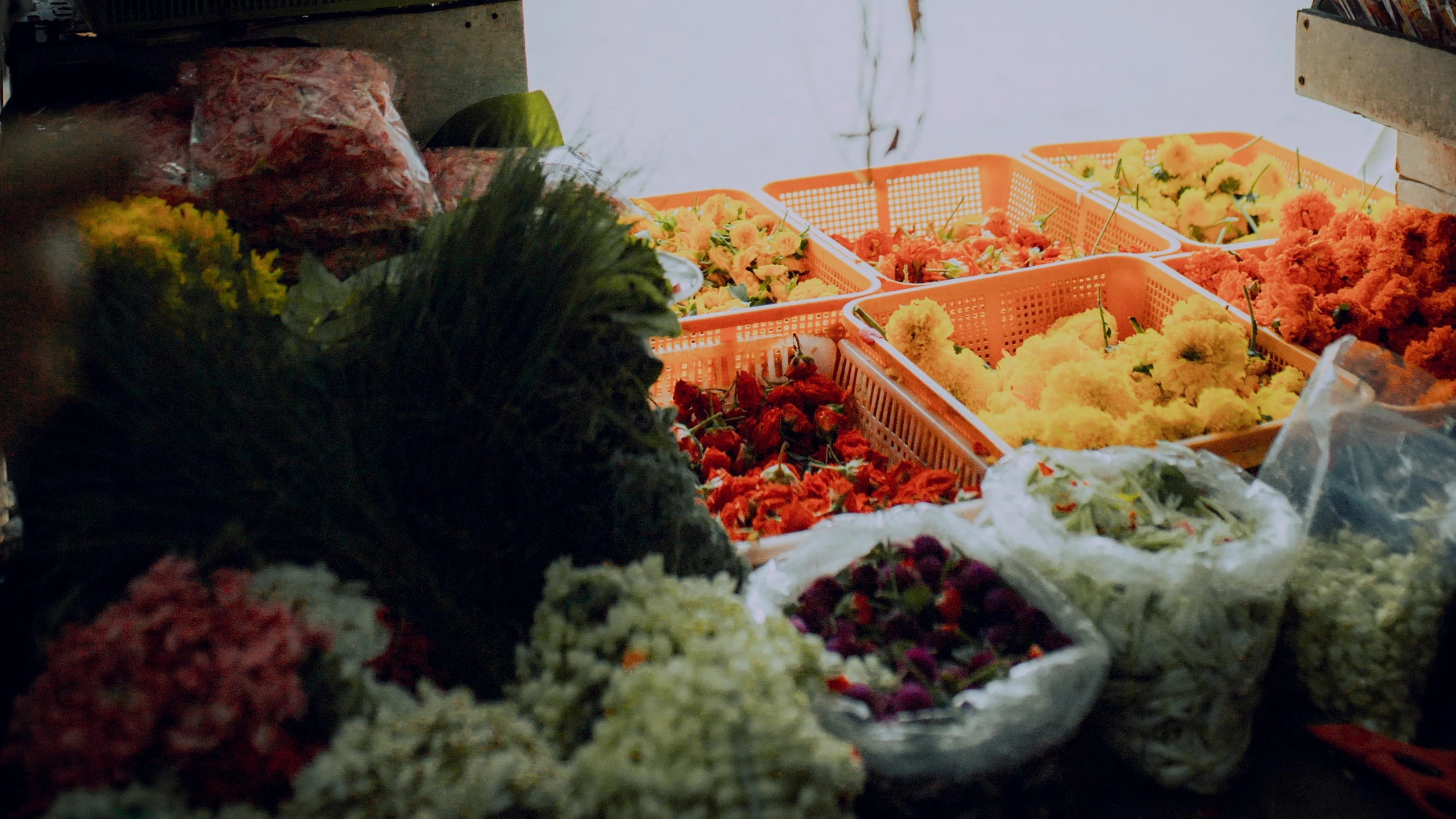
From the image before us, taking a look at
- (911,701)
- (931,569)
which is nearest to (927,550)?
(931,569)

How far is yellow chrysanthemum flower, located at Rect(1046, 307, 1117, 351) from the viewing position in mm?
2150

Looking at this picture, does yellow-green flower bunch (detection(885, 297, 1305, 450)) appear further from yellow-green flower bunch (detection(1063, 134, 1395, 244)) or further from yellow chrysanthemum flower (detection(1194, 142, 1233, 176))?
yellow chrysanthemum flower (detection(1194, 142, 1233, 176))

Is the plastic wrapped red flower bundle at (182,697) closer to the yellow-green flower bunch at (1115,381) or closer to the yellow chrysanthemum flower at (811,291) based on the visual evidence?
the yellow-green flower bunch at (1115,381)

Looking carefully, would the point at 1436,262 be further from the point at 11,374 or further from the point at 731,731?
the point at 11,374

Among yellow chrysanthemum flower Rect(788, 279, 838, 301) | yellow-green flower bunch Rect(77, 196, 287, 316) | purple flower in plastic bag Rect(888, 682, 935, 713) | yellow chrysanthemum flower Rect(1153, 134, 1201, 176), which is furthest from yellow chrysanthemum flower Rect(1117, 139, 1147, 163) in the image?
yellow-green flower bunch Rect(77, 196, 287, 316)

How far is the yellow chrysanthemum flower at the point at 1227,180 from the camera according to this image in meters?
2.70

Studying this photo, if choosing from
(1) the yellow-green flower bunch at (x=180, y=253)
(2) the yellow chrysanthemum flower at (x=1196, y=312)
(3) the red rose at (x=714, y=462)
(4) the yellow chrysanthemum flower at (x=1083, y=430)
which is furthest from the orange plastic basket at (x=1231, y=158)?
(1) the yellow-green flower bunch at (x=180, y=253)

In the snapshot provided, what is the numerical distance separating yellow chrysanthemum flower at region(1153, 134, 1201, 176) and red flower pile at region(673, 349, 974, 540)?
4.36ft

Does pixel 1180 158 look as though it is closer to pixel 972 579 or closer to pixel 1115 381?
pixel 1115 381

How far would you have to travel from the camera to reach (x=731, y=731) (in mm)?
876

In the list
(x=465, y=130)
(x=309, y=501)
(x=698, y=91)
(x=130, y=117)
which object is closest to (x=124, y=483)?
(x=309, y=501)

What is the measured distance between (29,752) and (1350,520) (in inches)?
59.5

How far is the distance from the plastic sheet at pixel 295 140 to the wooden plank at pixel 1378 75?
5.33 ft

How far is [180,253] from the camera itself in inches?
43.8
